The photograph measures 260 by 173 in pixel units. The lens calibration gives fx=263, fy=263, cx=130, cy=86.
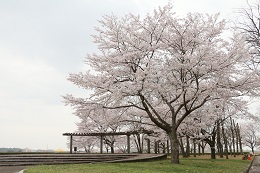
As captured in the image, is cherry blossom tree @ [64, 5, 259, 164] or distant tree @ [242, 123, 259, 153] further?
distant tree @ [242, 123, 259, 153]

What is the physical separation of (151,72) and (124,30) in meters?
4.80

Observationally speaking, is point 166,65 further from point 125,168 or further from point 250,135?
point 250,135

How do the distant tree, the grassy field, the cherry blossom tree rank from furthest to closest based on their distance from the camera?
1. the distant tree
2. the cherry blossom tree
3. the grassy field

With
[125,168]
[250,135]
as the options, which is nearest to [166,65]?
[125,168]

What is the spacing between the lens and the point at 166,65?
18.5m

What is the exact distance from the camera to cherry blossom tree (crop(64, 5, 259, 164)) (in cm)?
1684

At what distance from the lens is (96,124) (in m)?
43.9

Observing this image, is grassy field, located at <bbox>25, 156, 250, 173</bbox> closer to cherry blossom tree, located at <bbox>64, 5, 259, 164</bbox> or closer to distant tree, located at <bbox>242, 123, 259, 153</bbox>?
cherry blossom tree, located at <bbox>64, 5, 259, 164</bbox>

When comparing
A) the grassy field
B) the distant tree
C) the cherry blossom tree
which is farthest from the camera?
the distant tree

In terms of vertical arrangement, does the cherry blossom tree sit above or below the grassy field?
above

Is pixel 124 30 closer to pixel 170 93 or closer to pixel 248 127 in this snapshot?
pixel 170 93

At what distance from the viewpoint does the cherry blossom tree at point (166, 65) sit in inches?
663

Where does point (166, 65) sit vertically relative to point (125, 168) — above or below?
above

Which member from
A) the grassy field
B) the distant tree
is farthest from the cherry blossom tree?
the distant tree
